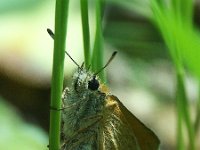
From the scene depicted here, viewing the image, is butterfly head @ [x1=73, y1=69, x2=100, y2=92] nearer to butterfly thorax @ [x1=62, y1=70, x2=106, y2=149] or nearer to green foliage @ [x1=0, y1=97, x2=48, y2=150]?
butterfly thorax @ [x1=62, y1=70, x2=106, y2=149]

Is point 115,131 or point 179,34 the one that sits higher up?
point 179,34

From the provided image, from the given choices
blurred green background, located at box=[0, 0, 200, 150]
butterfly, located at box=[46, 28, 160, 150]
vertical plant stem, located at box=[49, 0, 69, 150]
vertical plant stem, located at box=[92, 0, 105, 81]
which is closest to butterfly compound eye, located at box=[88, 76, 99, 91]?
butterfly, located at box=[46, 28, 160, 150]

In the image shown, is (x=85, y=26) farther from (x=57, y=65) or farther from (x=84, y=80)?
(x=84, y=80)

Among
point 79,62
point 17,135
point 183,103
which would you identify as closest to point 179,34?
point 183,103

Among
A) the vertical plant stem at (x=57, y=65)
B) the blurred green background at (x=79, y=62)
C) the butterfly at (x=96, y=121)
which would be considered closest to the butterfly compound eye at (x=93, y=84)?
the butterfly at (x=96, y=121)

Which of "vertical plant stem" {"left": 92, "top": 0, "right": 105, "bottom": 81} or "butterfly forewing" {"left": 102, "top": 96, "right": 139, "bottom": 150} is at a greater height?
"vertical plant stem" {"left": 92, "top": 0, "right": 105, "bottom": 81}

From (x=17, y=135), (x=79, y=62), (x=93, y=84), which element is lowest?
(x=17, y=135)

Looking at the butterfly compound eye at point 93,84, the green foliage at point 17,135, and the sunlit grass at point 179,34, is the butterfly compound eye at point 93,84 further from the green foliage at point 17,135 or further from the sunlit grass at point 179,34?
the green foliage at point 17,135

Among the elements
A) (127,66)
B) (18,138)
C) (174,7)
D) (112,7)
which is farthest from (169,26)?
(112,7)
